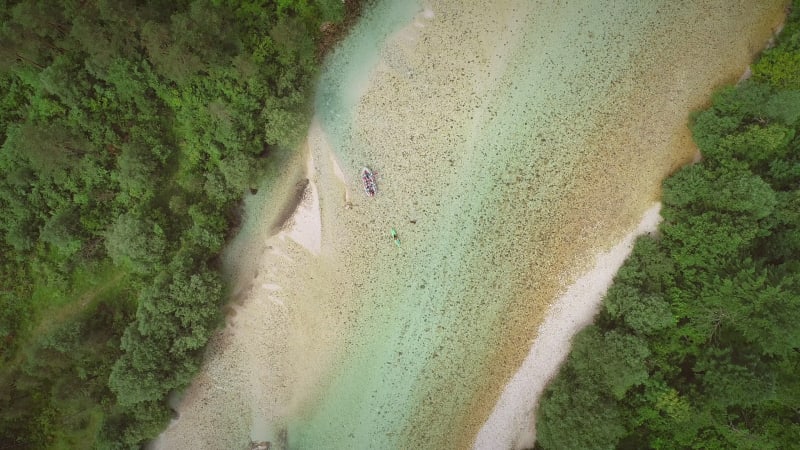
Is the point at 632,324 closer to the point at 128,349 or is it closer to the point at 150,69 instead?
the point at 128,349

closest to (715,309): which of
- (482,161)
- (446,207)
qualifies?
(482,161)

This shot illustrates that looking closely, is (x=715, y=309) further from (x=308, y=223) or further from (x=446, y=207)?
(x=308, y=223)


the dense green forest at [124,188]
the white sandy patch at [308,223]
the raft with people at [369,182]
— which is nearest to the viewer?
the dense green forest at [124,188]

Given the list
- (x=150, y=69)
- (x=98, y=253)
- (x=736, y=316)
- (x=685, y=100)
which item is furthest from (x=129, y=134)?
(x=736, y=316)

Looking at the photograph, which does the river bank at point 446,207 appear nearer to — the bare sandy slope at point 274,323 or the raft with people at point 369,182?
the bare sandy slope at point 274,323

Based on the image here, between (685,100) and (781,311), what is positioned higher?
(685,100)

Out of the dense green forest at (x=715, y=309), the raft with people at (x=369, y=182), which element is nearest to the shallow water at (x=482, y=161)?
the raft with people at (x=369, y=182)

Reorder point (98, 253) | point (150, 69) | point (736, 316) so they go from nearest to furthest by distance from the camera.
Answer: point (736, 316) < point (150, 69) < point (98, 253)

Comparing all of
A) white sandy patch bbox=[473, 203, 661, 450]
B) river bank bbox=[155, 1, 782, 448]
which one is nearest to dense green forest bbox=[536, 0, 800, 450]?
white sandy patch bbox=[473, 203, 661, 450]
